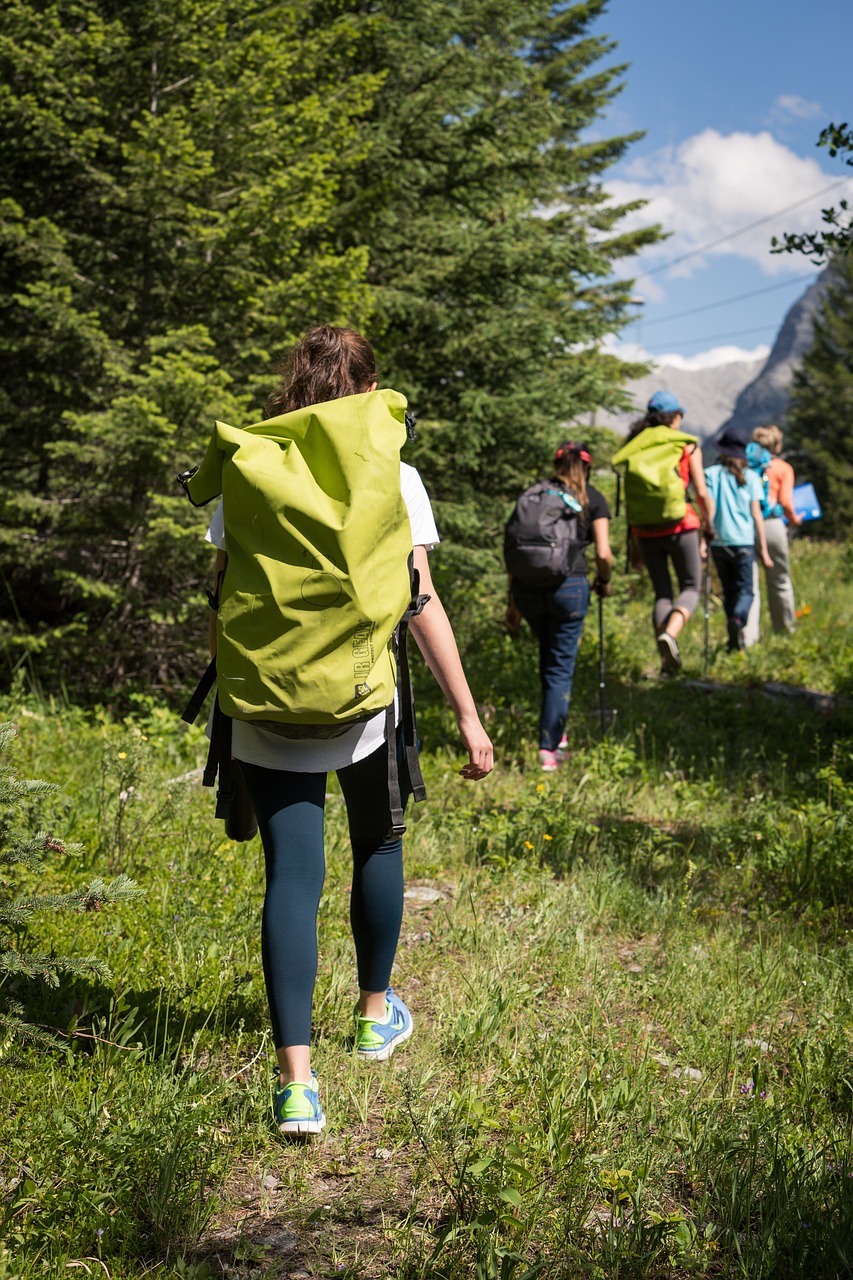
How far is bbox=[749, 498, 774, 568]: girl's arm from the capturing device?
364 inches

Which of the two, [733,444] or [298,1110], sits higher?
[733,444]

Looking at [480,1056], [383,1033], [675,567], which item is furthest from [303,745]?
[675,567]

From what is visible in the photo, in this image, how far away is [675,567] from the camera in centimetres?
742

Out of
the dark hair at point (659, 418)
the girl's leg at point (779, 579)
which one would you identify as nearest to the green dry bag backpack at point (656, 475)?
the dark hair at point (659, 418)

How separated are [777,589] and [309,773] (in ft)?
29.6

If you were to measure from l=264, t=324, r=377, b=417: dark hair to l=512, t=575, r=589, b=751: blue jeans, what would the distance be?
366 centimetres

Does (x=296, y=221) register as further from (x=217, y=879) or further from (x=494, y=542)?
(x=217, y=879)

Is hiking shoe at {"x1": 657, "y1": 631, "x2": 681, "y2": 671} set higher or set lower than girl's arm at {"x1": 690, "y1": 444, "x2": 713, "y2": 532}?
lower

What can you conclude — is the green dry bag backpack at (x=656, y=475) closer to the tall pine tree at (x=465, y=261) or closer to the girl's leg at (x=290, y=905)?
the tall pine tree at (x=465, y=261)

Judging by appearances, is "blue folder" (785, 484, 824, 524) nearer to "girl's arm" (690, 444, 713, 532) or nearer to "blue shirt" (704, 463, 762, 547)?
"blue shirt" (704, 463, 762, 547)

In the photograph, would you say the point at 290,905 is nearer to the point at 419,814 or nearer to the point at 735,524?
the point at 419,814

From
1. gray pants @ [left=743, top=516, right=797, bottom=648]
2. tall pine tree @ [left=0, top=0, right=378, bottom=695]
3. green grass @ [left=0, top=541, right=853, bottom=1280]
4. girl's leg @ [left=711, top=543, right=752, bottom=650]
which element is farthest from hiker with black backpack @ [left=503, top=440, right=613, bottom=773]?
gray pants @ [left=743, top=516, right=797, bottom=648]

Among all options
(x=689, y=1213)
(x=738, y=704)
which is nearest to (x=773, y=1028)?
(x=689, y=1213)

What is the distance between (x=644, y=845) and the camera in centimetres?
469
